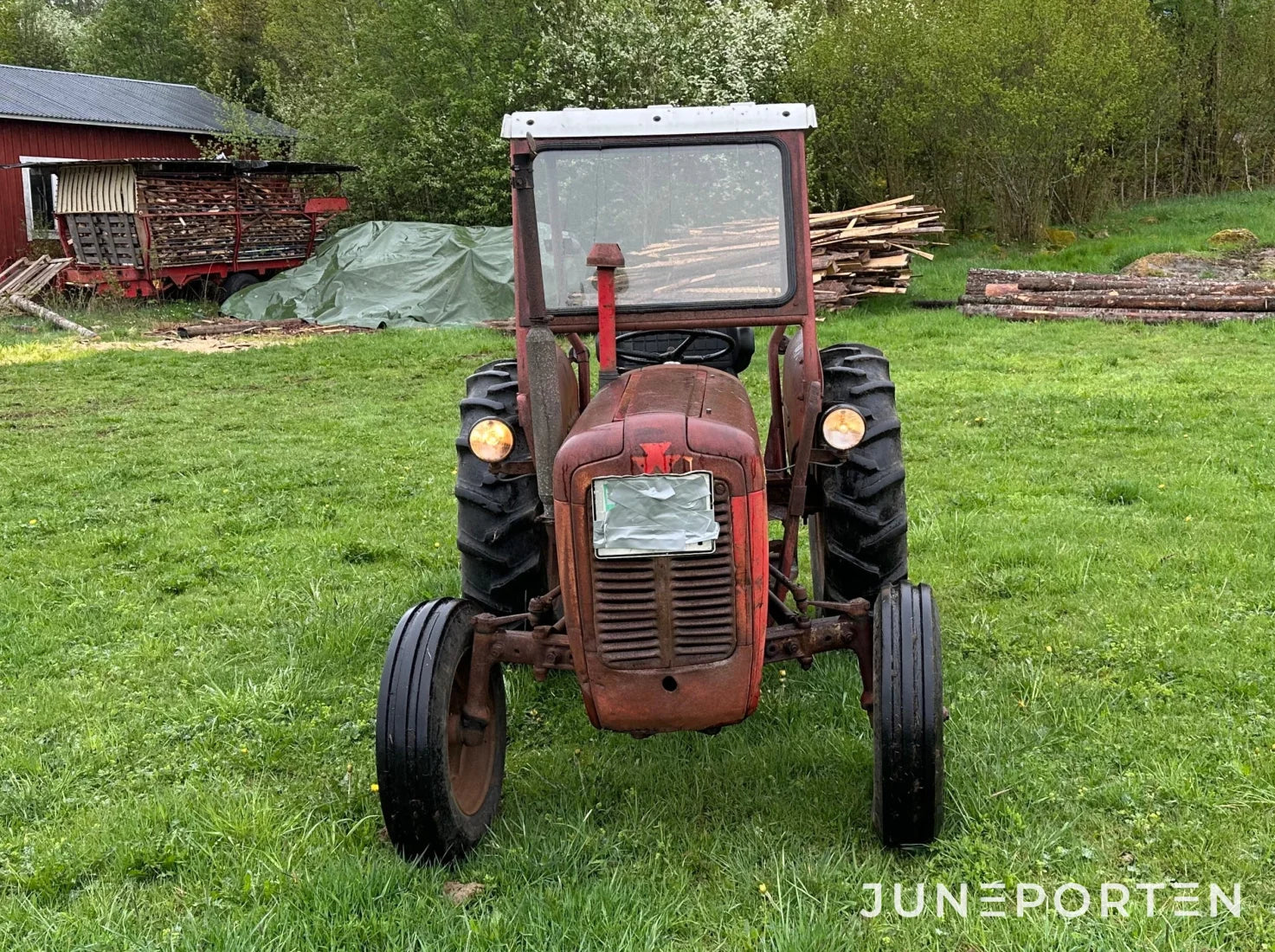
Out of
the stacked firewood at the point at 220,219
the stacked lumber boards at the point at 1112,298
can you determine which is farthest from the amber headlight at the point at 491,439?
the stacked firewood at the point at 220,219

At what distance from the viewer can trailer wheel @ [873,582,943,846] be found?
3109mm

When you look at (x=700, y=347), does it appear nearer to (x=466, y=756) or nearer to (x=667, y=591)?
(x=667, y=591)

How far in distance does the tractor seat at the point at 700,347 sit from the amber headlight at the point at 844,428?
1.18 meters

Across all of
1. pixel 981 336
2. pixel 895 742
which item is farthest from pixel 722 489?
pixel 981 336

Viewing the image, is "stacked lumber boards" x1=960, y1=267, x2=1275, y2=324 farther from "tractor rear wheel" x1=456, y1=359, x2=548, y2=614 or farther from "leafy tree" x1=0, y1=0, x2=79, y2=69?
"leafy tree" x1=0, y1=0, x2=79, y2=69

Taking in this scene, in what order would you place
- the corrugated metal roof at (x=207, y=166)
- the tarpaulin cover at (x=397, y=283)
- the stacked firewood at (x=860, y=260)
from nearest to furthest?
the stacked firewood at (x=860, y=260), the tarpaulin cover at (x=397, y=283), the corrugated metal roof at (x=207, y=166)

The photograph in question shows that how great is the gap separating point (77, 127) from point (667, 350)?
79.6ft

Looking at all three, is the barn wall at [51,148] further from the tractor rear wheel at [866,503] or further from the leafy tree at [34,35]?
the tractor rear wheel at [866,503]

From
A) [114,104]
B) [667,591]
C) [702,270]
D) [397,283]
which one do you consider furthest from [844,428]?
[114,104]

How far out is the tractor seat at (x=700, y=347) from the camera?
15.7ft

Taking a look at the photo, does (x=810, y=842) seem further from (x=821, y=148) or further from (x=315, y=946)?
(x=821, y=148)

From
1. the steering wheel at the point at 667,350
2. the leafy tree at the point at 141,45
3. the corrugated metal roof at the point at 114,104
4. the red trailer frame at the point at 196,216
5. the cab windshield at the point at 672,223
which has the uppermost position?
the leafy tree at the point at 141,45

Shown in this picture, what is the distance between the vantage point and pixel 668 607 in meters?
3.10

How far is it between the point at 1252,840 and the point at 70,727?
12.7ft
